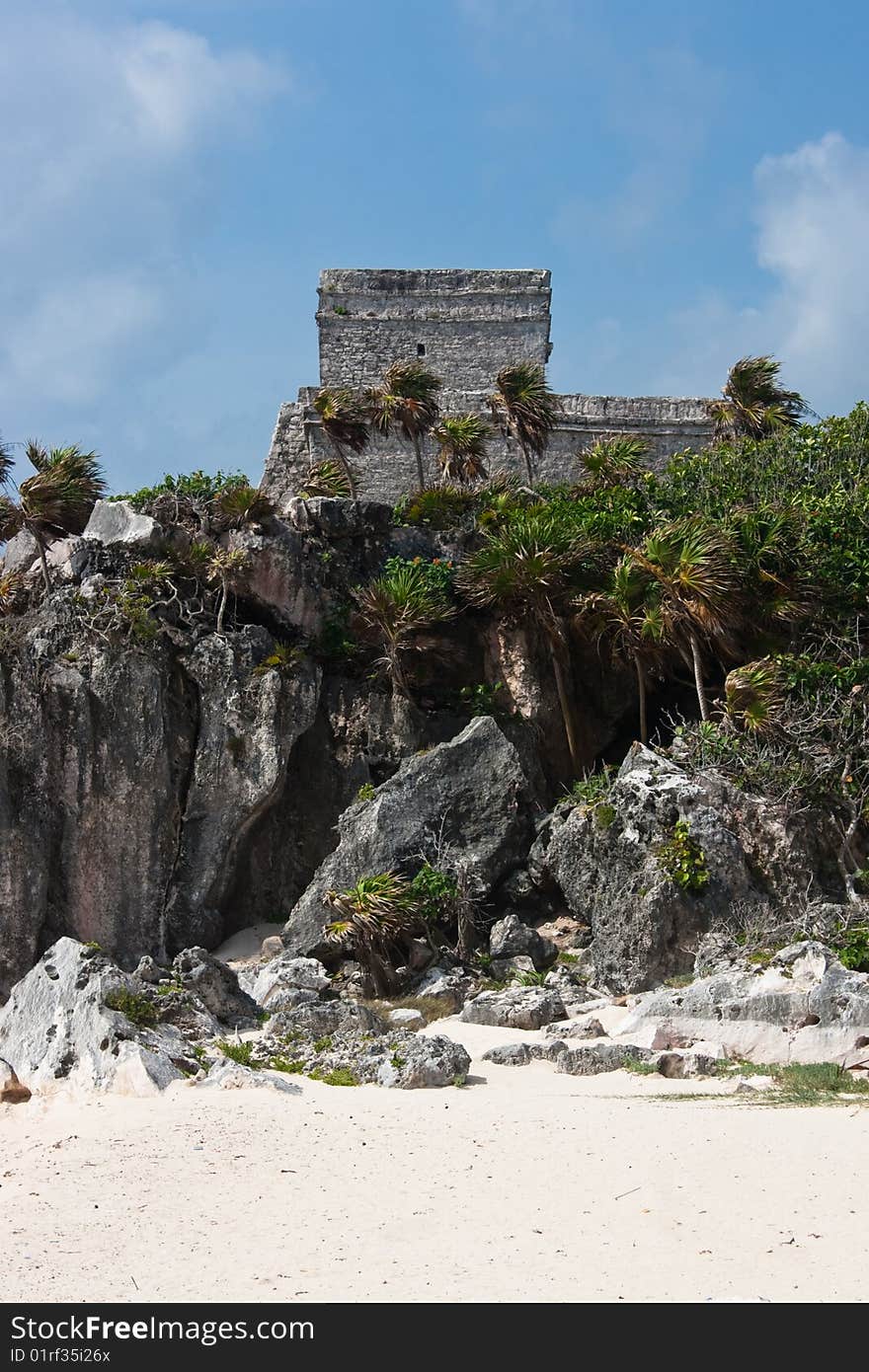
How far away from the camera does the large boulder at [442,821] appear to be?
47.3 ft

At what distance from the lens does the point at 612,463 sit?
64.8ft

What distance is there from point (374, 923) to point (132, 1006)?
403 cm

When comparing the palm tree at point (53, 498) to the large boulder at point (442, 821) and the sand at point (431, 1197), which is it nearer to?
the large boulder at point (442, 821)

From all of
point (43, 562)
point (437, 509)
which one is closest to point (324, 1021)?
point (43, 562)

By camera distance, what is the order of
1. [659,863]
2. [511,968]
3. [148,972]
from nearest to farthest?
1. [148,972]
2. [659,863]
3. [511,968]

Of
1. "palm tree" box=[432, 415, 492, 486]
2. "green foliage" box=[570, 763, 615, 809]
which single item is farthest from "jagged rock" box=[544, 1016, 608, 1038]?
"palm tree" box=[432, 415, 492, 486]

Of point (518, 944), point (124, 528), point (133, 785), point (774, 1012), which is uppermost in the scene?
point (124, 528)

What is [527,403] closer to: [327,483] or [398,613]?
[327,483]

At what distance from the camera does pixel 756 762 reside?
13977mm

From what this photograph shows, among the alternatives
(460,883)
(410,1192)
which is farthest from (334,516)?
(410,1192)

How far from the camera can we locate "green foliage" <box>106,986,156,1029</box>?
9516mm

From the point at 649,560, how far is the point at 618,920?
4292mm

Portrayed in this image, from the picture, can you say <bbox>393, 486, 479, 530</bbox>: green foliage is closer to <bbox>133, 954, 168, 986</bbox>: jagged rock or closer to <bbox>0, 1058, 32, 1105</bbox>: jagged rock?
<bbox>133, 954, 168, 986</bbox>: jagged rock

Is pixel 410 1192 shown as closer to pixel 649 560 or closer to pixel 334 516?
pixel 649 560
